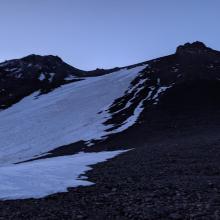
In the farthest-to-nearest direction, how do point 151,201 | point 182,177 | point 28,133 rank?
point 28,133 → point 182,177 → point 151,201

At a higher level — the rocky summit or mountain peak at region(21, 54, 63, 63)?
mountain peak at region(21, 54, 63, 63)

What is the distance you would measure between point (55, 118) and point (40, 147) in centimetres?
1902

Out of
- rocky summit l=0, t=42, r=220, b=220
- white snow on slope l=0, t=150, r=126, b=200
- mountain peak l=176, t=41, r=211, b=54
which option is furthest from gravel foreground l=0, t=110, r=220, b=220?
mountain peak l=176, t=41, r=211, b=54

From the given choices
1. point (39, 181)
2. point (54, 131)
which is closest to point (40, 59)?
point (54, 131)

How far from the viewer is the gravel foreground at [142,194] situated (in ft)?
52.4

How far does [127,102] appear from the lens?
77750 millimetres

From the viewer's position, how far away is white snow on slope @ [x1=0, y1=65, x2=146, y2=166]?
61906 mm

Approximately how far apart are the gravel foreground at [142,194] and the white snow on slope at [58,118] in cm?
2840

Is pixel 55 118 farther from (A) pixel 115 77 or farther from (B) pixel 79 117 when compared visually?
(A) pixel 115 77

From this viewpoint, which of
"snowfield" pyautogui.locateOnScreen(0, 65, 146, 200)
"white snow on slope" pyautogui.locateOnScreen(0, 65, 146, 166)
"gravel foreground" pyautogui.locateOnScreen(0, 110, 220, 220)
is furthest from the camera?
"white snow on slope" pyautogui.locateOnScreen(0, 65, 146, 166)

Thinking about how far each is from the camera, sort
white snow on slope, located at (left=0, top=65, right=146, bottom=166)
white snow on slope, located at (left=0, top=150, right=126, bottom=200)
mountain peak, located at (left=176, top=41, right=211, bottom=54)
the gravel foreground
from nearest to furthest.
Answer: the gravel foreground, white snow on slope, located at (left=0, top=150, right=126, bottom=200), white snow on slope, located at (left=0, top=65, right=146, bottom=166), mountain peak, located at (left=176, top=41, right=211, bottom=54)

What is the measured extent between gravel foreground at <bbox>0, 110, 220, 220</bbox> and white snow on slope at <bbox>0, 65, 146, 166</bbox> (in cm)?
2840

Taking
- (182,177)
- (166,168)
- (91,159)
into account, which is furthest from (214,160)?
(91,159)

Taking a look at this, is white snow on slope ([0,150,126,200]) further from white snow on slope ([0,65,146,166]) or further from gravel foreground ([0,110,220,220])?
white snow on slope ([0,65,146,166])
